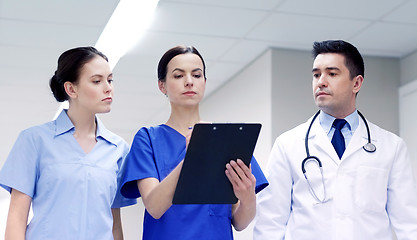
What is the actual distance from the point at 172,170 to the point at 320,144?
67cm

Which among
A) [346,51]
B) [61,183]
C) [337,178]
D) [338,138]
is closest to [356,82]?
[346,51]

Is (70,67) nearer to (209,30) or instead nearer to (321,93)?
(321,93)

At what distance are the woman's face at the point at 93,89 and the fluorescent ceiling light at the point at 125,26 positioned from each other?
1.66 metres

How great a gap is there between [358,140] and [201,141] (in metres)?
0.84

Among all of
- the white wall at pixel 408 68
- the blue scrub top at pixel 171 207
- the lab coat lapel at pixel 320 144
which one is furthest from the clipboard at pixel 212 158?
the white wall at pixel 408 68

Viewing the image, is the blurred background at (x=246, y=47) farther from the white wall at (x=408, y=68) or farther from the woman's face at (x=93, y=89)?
the woman's face at (x=93, y=89)

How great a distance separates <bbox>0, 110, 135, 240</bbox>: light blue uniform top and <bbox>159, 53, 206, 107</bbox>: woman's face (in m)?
0.27

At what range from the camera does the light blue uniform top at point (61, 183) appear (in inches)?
67.7

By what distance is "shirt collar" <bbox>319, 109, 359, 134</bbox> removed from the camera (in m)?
2.24

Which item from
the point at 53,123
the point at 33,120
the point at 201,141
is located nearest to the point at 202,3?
the point at 53,123

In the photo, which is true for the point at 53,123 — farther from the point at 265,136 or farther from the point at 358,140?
the point at 265,136

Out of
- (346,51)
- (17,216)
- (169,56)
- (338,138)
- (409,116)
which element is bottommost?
(17,216)

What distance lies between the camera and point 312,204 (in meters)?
2.10

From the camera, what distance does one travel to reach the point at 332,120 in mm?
2248
